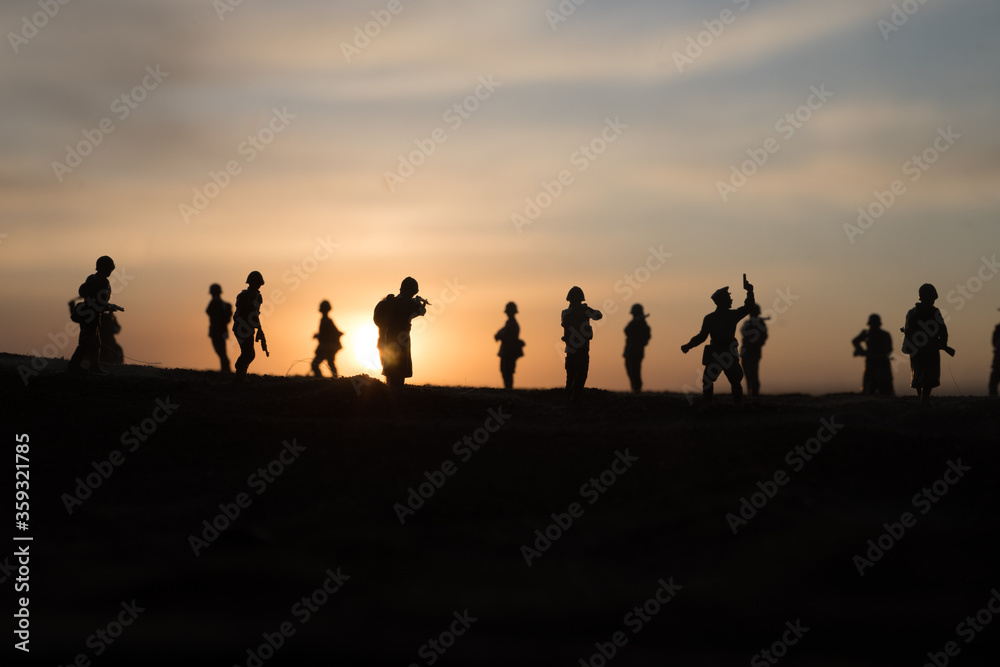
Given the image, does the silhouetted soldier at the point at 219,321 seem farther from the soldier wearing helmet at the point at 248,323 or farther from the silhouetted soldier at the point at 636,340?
the silhouetted soldier at the point at 636,340

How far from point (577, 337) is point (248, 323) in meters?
6.71

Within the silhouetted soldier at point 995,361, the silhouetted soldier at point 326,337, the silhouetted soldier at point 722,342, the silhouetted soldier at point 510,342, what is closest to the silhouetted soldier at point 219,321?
the silhouetted soldier at point 326,337

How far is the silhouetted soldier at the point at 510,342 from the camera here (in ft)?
83.7

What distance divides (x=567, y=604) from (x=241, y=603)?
12.0 ft

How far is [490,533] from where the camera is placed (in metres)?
12.9

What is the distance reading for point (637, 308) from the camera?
2588 cm

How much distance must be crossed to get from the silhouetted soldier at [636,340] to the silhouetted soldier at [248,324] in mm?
9608

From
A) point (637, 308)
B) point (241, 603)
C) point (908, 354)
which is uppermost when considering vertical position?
point (637, 308)

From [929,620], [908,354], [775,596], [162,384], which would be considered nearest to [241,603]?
[775,596]

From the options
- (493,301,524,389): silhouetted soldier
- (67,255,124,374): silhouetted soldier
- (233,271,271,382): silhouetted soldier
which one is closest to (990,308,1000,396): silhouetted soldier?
(493,301,524,389): silhouetted soldier

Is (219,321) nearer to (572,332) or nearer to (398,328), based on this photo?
(398,328)

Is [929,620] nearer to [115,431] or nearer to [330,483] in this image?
[330,483]

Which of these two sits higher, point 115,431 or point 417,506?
point 115,431

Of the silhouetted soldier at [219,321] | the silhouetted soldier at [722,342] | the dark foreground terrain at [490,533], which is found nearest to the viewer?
the dark foreground terrain at [490,533]
